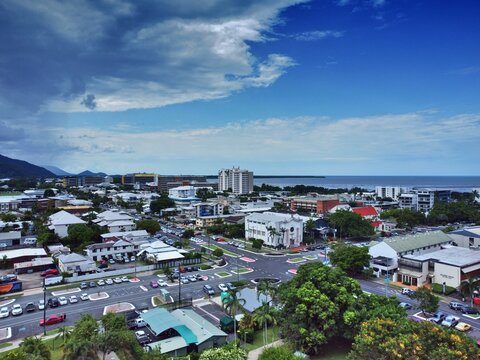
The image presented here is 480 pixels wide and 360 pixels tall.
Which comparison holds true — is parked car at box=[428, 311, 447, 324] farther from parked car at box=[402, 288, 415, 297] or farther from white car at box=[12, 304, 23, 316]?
white car at box=[12, 304, 23, 316]

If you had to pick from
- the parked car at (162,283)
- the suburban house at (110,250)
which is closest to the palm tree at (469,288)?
the parked car at (162,283)

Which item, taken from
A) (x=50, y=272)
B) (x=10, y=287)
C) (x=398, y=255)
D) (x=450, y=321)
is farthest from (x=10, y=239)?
(x=450, y=321)

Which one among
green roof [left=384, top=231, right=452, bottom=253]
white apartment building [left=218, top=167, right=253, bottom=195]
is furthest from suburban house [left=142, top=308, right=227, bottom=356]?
white apartment building [left=218, top=167, right=253, bottom=195]

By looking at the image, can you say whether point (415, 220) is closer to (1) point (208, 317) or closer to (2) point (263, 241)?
(2) point (263, 241)

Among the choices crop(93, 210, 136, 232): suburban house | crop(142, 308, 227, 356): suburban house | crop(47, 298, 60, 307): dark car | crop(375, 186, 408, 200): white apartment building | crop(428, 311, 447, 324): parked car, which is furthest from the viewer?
crop(375, 186, 408, 200): white apartment building

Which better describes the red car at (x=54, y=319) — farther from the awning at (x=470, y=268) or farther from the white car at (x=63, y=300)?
the awning at (x=470, y=268)

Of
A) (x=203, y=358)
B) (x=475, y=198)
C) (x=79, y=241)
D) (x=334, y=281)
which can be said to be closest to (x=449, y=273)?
(x=334, y=281)
